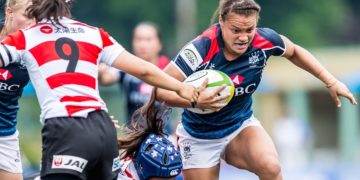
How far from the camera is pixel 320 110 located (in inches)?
1281

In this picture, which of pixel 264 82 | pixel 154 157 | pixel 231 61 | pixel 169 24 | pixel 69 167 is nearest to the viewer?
pixel 69 167

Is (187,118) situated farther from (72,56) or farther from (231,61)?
(72,56)

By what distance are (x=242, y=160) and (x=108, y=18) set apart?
3413cm

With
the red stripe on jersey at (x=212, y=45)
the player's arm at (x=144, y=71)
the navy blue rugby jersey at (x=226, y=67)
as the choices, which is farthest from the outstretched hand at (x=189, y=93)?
the red stripe on jersey at (x=212, y=45)

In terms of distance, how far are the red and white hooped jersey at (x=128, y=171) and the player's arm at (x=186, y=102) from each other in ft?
1.68

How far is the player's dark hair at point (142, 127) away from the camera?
7.41 meters

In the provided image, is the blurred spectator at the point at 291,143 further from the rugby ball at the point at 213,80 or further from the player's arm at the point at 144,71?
the player's arm at the point at 144,71

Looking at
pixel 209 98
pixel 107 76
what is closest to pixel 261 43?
pixel 209 98

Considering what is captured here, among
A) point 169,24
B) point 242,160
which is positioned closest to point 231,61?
point 242,160

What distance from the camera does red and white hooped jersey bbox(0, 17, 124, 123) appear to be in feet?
21.2

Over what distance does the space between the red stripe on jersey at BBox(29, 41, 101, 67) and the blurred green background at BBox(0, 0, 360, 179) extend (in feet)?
32.2

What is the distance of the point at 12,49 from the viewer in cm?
647

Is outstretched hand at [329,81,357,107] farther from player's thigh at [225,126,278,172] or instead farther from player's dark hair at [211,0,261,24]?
player's dark hair at [211,0,261,24]

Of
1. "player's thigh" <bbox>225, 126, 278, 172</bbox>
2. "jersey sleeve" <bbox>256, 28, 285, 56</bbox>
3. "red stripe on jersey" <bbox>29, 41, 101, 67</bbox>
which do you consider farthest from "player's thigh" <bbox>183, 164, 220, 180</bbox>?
"red stripe on jersey" <bbox>29, 41, 101, 67</bbox>
